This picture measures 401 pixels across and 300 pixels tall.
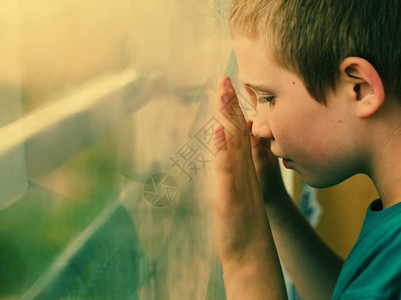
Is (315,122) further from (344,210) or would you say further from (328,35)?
(344,210)

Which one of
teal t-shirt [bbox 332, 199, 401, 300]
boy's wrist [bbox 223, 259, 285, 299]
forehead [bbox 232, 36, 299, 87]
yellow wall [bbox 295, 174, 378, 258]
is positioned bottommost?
yellow wall [bbox 295, 174, 378, 258]

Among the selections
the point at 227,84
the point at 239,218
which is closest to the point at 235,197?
the point at 239,218

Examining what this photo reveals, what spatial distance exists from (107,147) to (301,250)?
0.38 metres

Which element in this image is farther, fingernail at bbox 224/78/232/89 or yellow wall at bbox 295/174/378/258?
yellow wall at bbox 295/174/378/258

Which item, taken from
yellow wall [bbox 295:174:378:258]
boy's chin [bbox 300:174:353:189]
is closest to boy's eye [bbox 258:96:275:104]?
boy's chin [bbox 300:174:353:189]

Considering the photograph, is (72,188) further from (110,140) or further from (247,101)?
(247,101)

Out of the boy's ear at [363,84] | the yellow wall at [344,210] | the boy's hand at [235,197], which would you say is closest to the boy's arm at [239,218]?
the boy's hand at [235,197]

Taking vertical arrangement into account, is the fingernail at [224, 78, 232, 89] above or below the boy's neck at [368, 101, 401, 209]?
above

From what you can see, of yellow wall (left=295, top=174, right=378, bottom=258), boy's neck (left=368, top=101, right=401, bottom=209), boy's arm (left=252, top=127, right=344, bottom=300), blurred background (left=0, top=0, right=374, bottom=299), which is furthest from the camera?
yellow wall (left=295, top=174, right=378, bottom=258)

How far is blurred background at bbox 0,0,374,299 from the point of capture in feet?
1.11

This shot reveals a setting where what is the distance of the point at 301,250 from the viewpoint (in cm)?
64

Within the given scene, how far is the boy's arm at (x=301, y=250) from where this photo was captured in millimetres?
636

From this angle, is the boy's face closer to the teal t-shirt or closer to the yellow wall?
the teal t-shirt
